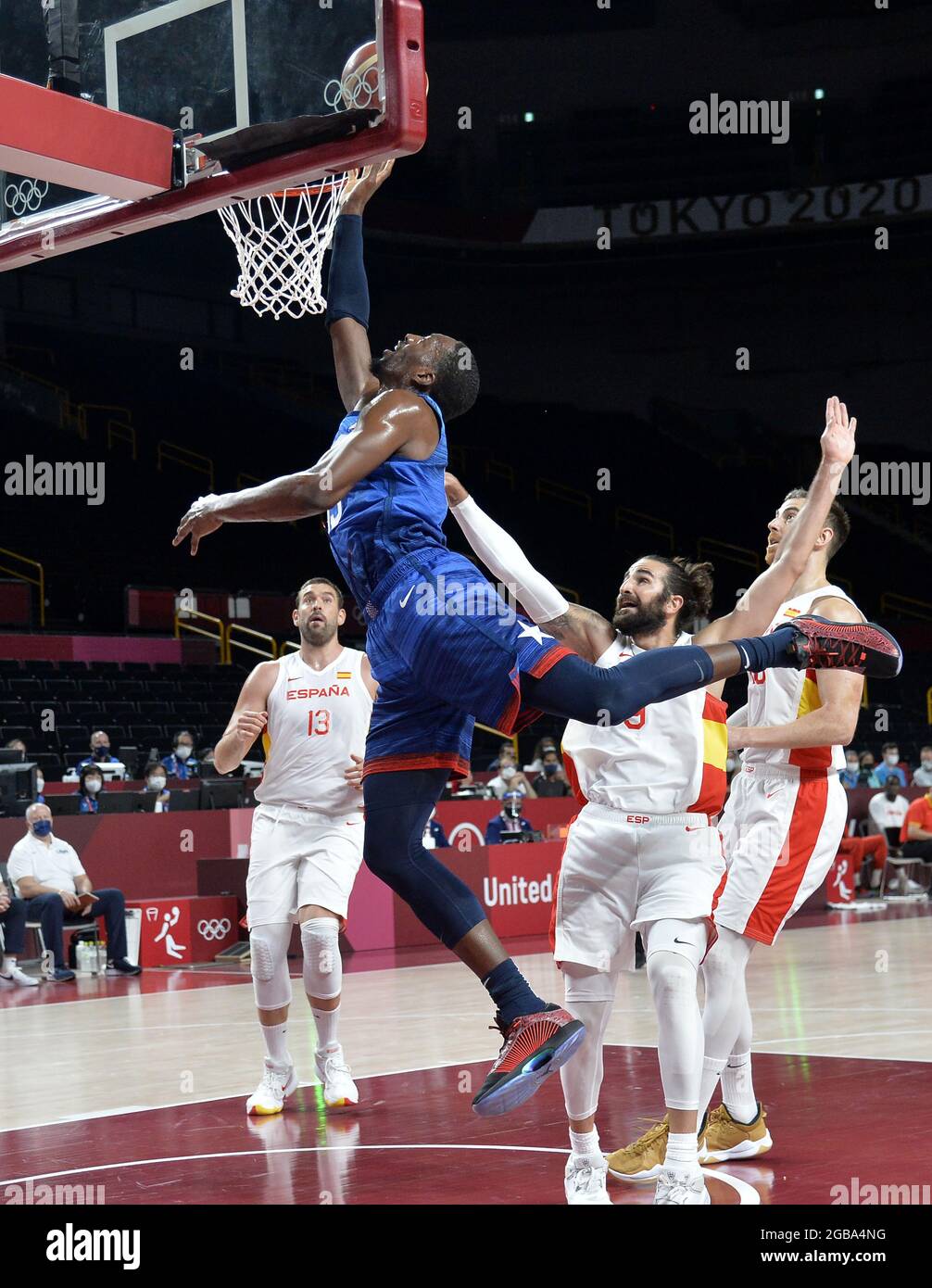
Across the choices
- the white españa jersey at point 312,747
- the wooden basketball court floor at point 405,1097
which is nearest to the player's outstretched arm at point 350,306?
the white españa jersey at point 312,747

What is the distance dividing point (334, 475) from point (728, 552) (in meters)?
26.0

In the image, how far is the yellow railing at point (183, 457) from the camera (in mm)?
29000

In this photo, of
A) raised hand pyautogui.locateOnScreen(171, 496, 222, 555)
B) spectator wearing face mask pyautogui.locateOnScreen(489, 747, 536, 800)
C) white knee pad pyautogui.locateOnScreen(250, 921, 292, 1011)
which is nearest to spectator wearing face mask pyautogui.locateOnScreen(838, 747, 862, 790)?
spectator wearing face mask pyautogui.locateOnScreen(489, 747, 536, 800)

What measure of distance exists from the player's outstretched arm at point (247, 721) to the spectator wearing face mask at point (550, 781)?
11702mm

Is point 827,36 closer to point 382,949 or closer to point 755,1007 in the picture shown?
point 382,949

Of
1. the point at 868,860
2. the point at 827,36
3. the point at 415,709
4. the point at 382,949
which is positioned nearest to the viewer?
the point at 415,709

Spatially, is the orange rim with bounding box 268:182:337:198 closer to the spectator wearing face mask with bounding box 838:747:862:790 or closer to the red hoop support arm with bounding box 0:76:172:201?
the red hoop support arm with bounding box 0:76:172:201

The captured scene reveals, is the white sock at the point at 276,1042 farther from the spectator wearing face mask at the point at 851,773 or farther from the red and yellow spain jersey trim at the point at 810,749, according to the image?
the spectator wearing face mask at the point at 851,773

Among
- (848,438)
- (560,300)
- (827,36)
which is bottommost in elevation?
(848,438)

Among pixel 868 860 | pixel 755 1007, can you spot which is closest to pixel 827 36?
pixel 868 860

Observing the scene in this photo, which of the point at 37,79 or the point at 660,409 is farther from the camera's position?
the point at 660,409

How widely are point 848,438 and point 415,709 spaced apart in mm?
1925

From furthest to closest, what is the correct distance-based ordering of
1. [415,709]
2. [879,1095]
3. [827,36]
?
[827,36] < [879,1095] < [415,709]

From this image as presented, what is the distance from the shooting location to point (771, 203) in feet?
91.6
